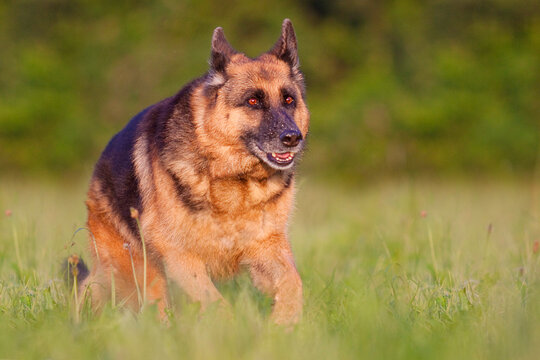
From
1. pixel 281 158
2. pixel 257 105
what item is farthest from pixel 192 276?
pixel 257 105

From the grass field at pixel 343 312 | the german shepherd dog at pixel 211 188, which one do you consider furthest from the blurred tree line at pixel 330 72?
the german shepherd dog at pixel 211 188

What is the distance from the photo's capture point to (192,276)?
12.7 feet

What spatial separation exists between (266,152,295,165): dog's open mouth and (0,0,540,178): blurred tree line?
12925 mm

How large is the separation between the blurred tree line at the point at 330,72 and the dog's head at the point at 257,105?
12.6 meters

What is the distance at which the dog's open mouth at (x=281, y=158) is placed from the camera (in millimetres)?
4113

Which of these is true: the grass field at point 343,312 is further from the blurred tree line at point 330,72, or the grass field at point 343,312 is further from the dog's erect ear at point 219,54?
the blurred tree line at point 330,72

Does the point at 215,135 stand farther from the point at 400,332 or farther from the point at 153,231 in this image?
the point at 400,332

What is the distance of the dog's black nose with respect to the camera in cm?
407

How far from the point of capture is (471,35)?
19750 mm

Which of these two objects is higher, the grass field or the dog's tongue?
the dog's tongue

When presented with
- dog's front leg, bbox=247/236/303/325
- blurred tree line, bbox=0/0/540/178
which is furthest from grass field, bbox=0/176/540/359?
blurred tree line, bbox=0/0/540/178

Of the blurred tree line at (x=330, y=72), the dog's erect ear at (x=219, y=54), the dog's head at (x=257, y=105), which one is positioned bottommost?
the blurred tree line at (x=330, y=72)

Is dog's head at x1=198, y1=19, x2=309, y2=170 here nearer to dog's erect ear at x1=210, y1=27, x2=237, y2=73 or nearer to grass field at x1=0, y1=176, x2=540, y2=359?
dog's erect ear at x1=210, y1=27, x2=237, y2=73

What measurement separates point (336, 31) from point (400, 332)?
17585 mm
